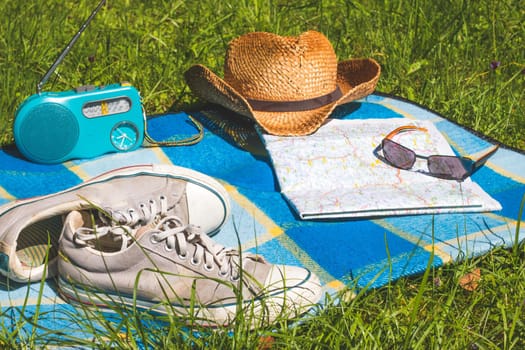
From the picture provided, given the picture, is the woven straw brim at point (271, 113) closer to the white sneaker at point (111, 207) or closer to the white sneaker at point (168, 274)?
the white sneaker at point (111, 207)

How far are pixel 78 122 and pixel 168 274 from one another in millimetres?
986

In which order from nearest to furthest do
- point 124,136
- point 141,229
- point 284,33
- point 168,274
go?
point 168,274, point 141,229, point 124,136, point 284,33

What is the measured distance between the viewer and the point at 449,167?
2.39 m

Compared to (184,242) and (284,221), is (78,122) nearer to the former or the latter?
(284,221)

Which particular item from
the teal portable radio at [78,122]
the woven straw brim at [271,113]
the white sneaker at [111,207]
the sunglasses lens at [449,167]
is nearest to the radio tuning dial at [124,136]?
the teal portable radio at [78,122]

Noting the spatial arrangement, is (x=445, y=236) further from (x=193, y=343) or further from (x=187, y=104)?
(x=187, y=104)

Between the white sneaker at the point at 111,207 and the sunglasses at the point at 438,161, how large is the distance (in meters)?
0.68

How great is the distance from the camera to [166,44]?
3.34 m

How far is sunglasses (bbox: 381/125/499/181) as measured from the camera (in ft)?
7.80

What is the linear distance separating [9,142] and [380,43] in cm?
163

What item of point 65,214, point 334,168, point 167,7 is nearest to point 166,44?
point 167,7

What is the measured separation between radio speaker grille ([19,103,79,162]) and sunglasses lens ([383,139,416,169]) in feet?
3.29

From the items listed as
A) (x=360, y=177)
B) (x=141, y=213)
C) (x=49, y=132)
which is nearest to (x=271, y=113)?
(x=360, y=177)

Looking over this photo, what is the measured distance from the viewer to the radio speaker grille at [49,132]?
7.86ft
